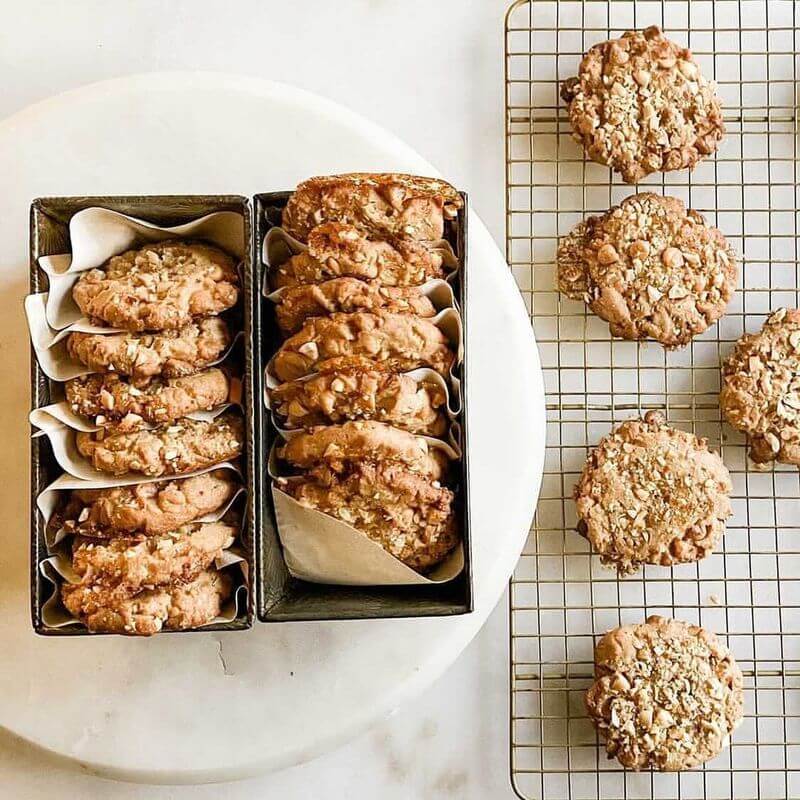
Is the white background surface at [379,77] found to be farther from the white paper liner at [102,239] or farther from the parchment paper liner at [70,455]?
the parchment paper liner at [70,455]

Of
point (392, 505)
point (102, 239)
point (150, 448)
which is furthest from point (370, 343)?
point (102, 239)

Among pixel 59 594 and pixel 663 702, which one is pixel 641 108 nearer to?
pixel 663 702

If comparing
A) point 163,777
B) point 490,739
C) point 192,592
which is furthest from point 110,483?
point 490,739

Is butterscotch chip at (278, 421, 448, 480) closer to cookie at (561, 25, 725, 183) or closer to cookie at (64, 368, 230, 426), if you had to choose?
cookie at (64, 368, 230, 426)

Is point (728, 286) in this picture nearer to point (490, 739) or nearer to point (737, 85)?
point (737, 85)

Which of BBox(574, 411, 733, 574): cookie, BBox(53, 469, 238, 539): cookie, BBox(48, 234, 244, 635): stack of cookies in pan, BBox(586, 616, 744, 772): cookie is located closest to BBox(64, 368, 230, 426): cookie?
BBox(48, 234, 244, 635): stack of cookies in pan
